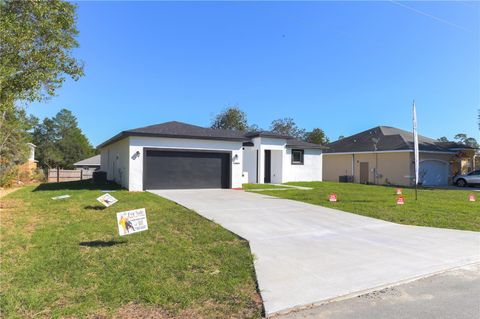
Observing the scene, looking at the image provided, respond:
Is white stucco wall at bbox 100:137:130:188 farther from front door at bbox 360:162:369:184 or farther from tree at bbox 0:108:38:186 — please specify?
front door at bbox 360:162:369:184

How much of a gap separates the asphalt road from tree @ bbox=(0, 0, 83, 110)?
29.2 feet

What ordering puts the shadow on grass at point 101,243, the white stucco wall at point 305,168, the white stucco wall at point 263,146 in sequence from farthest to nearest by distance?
the white stucco wall at point 305,168 < the white stucco wall at point 263,146 < the shadow on grass at point 101,243

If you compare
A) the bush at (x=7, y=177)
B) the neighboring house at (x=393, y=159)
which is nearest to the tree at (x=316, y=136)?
the neighboring house at (x=393, y=159)

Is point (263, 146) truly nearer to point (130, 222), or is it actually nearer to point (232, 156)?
point (232, 156)

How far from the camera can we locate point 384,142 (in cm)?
2952

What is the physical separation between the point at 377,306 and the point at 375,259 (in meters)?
2.01

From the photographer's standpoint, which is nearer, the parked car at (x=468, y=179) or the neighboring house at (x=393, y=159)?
the parked car at (x=468, y=179)

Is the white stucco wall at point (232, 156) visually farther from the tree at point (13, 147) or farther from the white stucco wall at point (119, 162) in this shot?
the tree at point (13, 147)

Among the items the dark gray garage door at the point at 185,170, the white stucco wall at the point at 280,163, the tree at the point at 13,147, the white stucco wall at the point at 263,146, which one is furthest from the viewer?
the tree at the point at 13,147

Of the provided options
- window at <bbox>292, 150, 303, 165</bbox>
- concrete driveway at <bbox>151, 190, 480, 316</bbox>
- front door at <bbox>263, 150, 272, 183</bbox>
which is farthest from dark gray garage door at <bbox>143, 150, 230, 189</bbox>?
window at <bbox>292, 150, 303, 165</bbox>

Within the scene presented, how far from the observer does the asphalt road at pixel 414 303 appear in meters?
3.89

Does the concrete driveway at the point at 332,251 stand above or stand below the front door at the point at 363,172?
below

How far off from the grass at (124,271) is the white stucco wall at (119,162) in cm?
926

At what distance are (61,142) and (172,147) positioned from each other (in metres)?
62.7
